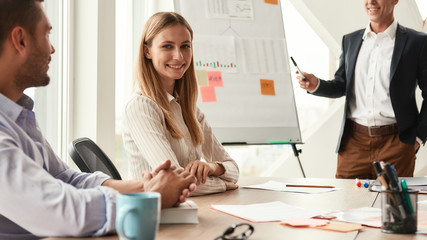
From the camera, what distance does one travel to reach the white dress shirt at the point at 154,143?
176cm

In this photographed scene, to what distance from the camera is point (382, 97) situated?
3088 mm

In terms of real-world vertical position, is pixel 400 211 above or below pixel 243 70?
below

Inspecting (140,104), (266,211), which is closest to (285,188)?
(266,211)

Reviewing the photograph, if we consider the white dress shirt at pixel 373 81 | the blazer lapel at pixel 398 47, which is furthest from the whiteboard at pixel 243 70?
the blazer lapel at pixel 398 47

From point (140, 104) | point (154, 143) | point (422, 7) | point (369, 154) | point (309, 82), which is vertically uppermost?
point (422, 7)

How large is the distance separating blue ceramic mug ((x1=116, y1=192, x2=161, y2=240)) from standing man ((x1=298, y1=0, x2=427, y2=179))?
8.16 feet

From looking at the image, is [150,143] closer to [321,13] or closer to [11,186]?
[11,186]

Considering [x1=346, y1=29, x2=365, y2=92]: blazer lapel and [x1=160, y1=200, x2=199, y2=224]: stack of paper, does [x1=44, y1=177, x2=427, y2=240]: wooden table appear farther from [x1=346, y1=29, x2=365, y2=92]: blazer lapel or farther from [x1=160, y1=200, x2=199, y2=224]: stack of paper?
[x1=346, y1=29, x2=365, y2=92]: blazer lapel

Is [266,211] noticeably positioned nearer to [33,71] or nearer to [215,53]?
[33,71]

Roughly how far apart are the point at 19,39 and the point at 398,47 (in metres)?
2.59

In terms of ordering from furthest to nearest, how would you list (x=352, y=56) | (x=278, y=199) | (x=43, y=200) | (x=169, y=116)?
(x=352, y=56), (x=169, y=116), (x=278, y=199), (x=43, y=200)

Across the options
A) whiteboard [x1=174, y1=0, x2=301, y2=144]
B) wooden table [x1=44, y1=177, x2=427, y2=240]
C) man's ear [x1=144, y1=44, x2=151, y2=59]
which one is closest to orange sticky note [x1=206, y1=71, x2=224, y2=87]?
whiteboard [x1=174, y1=0, x2=301, y2=144]

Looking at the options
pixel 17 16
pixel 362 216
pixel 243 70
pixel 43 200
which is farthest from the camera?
pixel 243 70

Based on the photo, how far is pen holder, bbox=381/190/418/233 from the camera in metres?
1.09
